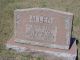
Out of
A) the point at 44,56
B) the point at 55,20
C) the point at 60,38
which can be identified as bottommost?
the point at 44,56

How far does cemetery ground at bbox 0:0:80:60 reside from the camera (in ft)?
22.9

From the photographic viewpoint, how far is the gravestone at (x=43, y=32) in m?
6.44

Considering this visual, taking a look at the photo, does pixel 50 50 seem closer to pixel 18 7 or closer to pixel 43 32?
pixel 43 32

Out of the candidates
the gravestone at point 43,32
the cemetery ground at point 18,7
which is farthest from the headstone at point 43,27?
the cemetery ground at point 18,7

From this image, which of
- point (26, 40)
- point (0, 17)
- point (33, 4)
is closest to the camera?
point (26, 40)

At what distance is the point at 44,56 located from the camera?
6.70 meters

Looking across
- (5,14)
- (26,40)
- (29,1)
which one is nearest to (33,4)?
(29,1)

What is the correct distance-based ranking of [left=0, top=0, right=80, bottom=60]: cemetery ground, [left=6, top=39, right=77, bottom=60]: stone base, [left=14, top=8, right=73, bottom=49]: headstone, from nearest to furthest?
[left=14, top=8, right=73, bottom=49]: headstone, [left=6, top=39, right=77, bottom=60]: stone base, [left=0, top=0, right=80, bottom=60]: cemetery ground

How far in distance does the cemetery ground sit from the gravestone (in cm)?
27

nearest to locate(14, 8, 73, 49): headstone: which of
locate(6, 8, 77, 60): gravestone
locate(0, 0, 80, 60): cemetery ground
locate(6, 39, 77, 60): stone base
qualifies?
locate(6, 8, 77, 60): gravestone

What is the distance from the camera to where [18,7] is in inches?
386

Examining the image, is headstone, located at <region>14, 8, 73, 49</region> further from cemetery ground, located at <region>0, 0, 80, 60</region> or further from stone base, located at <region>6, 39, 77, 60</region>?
cemetery ground, located at <region>0, 0, 80, 60</region>

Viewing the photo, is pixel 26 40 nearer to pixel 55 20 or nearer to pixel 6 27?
pixel 55 20

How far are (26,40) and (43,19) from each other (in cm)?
81
